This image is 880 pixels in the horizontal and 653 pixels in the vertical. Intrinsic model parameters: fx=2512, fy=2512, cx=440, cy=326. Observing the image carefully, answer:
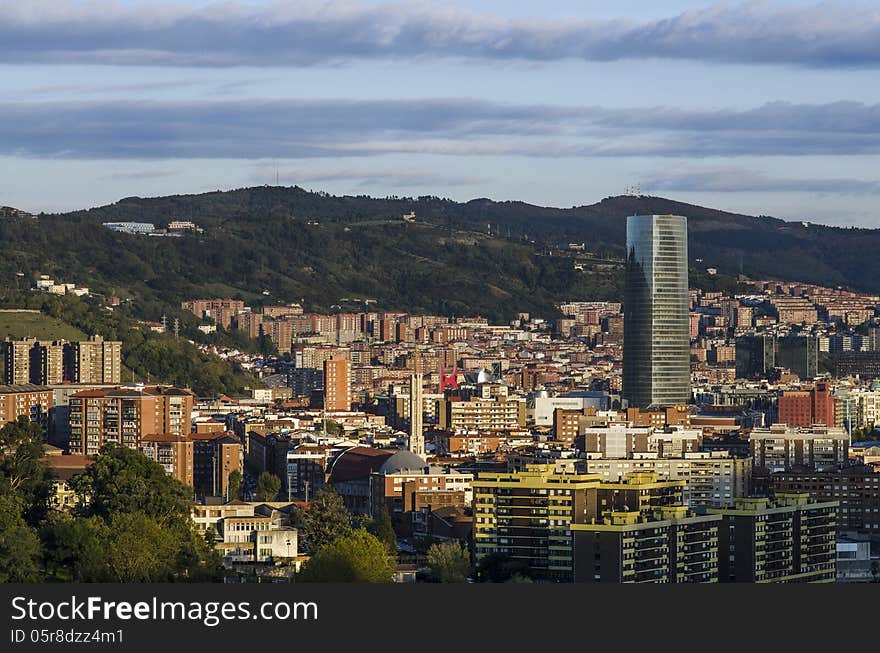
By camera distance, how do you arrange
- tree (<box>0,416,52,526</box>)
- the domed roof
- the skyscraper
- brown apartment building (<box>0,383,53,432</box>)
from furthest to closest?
the skyscraper
brown apartment building (<box>0,383,53,432</box>)
the domed roof
tree (<box>0,416,52,526</box>)

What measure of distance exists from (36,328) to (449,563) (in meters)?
45.4

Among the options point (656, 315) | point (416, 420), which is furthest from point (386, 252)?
point (416, 420)

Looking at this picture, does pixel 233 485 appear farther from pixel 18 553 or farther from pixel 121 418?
pixel 18 553

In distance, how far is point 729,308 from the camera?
4857 inches

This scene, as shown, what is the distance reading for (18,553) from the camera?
3198 cm

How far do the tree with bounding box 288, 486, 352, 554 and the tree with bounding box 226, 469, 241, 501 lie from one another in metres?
7.99

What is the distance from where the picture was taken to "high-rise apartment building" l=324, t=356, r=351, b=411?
8026 centimetres

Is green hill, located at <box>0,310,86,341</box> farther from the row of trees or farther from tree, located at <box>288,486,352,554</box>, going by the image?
tree, located at <box>288,486,352,554</box>

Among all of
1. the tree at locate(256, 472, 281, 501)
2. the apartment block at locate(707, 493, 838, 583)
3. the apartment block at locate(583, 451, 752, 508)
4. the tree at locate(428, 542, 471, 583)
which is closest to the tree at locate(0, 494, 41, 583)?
the tree at locate(428, 542, 471, 583)

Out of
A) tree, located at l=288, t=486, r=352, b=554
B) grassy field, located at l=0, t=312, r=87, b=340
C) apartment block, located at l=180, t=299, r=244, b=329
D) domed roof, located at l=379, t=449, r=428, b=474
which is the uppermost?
apartment block, located at l=180, t=299, r=244, b=329

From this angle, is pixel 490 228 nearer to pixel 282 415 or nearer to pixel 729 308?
pixel 729 308

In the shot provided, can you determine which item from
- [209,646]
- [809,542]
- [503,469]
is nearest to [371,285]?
[503,469]

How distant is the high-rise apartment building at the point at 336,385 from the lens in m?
80.3

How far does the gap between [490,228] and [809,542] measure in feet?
356
